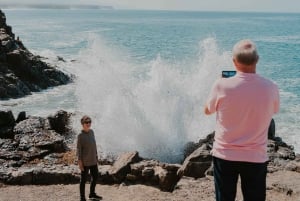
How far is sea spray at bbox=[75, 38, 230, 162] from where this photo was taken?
15.6 metres

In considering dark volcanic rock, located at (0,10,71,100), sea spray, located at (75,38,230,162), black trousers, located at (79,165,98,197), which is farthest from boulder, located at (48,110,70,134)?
dark volcanic rock, located at (0,10,71,100)

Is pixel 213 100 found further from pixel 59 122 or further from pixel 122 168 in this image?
pixel 59 122

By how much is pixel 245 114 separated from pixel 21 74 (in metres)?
29.5

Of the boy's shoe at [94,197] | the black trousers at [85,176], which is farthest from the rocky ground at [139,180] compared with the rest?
the black trousers at [85,176]

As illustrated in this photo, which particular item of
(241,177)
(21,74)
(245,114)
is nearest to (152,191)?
(241,177)

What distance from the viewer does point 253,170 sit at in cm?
402

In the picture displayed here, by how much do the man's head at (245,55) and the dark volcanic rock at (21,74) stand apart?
2475 centimetres

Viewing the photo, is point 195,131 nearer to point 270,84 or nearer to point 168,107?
point 168,107

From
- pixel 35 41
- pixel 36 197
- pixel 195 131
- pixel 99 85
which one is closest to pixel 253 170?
pixel 36 197

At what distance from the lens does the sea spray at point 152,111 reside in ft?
51.2

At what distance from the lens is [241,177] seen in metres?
4.12

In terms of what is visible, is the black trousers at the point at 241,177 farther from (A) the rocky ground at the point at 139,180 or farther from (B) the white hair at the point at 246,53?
(A) the rocky ground at the point at 139,180

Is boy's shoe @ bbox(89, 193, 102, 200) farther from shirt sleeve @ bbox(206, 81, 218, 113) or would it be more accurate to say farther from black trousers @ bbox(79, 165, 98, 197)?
shirt sleeve @ bbox(206, 81, 218, 113)

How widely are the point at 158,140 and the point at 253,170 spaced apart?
11797 mm
